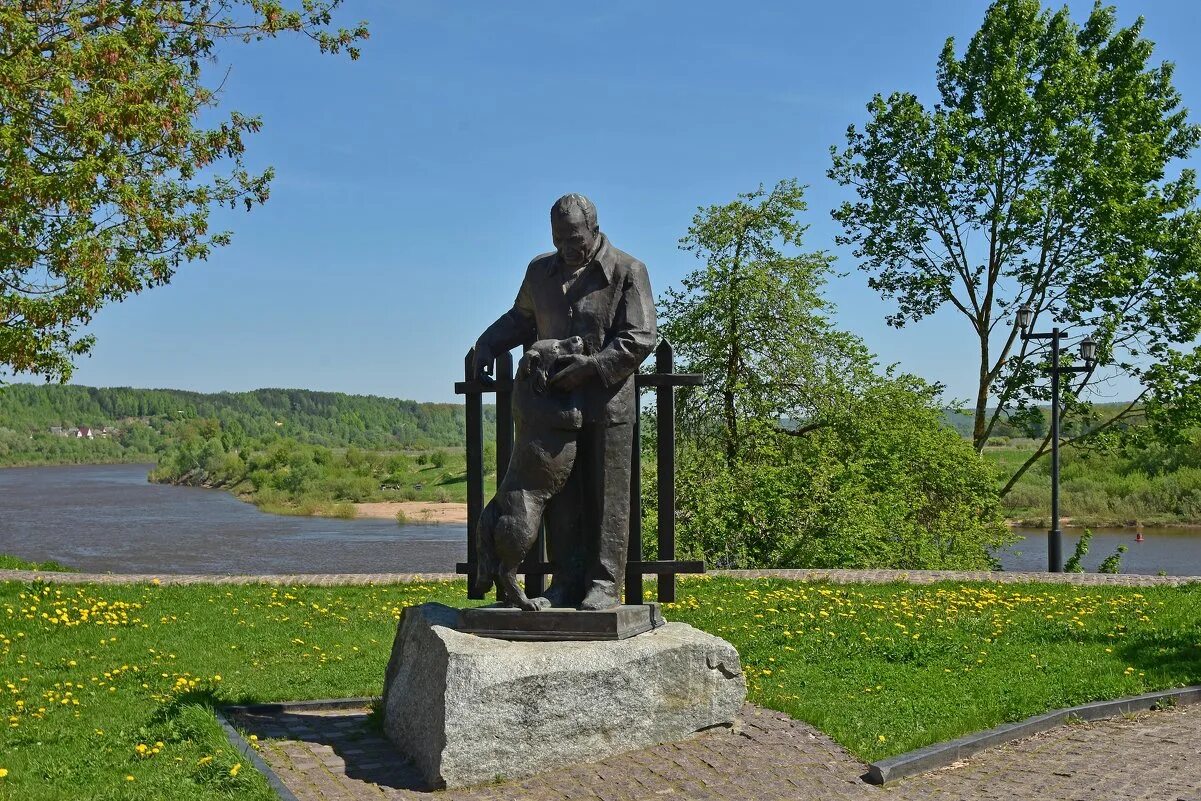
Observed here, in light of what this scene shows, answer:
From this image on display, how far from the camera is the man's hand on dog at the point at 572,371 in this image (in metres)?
6.20

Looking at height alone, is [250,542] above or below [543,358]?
below

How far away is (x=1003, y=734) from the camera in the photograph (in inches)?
253

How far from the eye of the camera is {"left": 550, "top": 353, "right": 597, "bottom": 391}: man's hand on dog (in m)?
6.20

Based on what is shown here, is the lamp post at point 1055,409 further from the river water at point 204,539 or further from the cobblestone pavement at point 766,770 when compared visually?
the cobblestone pavement at point 766,770

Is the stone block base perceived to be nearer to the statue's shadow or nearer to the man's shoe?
the statue's shadow

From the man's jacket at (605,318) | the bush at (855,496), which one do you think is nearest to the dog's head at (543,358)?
the man's jacket at (605,318)

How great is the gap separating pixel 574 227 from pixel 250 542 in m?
23.3

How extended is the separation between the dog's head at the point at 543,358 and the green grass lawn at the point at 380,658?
239 cm

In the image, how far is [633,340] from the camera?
628 cm

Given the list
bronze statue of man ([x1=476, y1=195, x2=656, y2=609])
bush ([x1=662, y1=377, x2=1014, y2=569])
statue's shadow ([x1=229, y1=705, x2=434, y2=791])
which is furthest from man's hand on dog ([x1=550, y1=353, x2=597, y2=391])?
bush ([x1=662, y1=377, x2=1014, y2=569])

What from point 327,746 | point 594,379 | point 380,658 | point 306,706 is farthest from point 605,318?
point 380,658

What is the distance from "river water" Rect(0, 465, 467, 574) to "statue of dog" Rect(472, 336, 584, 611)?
40.9 feet

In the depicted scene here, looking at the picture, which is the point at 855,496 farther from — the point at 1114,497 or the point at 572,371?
the point at 1114,497

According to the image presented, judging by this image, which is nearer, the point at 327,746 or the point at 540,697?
the point at 540,697
